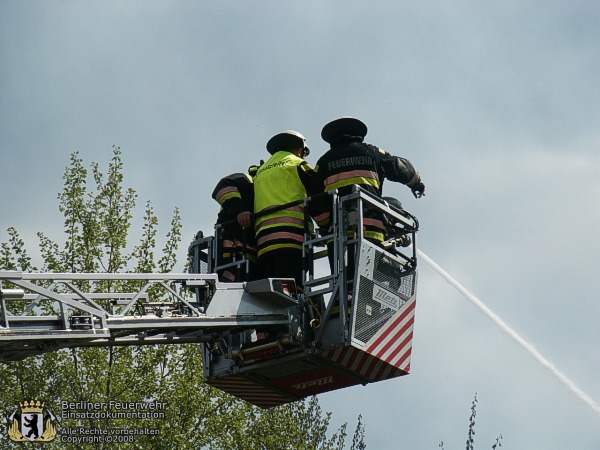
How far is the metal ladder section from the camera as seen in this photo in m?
12.2

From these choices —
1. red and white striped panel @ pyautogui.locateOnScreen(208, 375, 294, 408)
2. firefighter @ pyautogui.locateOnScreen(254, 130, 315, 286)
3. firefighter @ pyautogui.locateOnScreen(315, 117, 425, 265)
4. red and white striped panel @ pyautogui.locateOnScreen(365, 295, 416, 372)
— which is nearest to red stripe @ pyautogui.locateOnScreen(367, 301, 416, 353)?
red and white striped panel @ pyautogui.locateOnScreen(365, 295, 416, 372)

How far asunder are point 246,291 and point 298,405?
13.0 m

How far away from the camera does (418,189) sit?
15.4m

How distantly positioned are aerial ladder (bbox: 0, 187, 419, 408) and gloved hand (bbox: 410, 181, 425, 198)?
1.36ft

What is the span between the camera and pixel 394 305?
14438mm

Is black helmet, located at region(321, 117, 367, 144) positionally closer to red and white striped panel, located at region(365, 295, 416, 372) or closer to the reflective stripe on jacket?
the reflective stripe on jacket

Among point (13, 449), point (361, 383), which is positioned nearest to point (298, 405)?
point (13, 449)

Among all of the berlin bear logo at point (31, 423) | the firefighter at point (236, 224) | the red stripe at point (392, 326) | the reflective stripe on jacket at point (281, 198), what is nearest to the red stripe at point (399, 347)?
the red stripe at point (392, 326)

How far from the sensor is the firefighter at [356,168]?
14469mm

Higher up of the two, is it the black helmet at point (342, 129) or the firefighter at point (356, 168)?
the black helmet at point (342, 129)

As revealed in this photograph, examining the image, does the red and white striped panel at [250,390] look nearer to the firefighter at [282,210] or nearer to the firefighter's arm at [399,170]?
the firefighter at [282,210]

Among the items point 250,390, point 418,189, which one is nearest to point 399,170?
point 418,189

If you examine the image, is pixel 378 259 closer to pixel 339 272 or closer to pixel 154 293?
pixel 339 272

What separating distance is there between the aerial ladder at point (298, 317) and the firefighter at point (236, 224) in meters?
0.13
